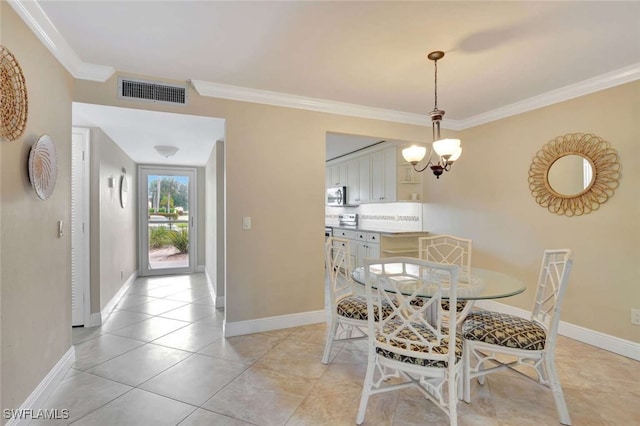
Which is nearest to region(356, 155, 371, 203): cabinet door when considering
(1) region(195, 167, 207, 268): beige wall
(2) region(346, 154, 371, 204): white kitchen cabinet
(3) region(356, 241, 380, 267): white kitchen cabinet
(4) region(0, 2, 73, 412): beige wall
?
(2) region(346, 154, 371, 204): white kitchen cabinet

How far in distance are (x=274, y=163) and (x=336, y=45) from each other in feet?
4.42

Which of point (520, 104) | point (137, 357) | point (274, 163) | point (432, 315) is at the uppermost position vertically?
point (520, 104)

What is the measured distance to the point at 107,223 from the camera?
3732 millimetres

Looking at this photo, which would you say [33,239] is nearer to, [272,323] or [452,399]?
[272,323]

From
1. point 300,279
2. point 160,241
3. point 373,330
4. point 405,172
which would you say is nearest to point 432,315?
point 373,330

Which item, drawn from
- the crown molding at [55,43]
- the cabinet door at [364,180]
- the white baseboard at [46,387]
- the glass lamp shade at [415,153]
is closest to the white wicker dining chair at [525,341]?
the glass lamp shade at [415,153]

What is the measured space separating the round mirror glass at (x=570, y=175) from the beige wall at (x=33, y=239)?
4282mm

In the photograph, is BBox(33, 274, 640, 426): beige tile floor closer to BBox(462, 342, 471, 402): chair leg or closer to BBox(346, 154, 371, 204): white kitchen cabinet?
BBox(462, 342, 471, 402): chair leg

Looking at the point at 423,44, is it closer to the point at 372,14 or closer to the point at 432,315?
the point at 372,14

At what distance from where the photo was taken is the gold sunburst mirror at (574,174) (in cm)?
281

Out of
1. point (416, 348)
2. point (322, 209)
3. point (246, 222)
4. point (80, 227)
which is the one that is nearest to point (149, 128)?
point (80, 227)

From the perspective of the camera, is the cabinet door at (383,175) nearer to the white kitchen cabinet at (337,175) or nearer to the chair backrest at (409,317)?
the white kitchen cabinet at (337,175)

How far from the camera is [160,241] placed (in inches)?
230

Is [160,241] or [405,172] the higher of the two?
[405,172]
